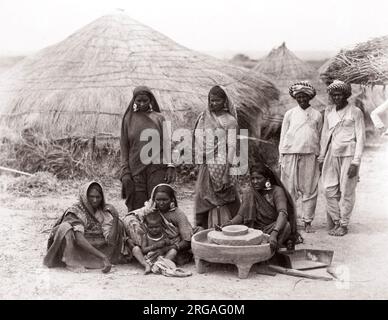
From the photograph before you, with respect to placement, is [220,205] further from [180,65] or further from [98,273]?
[180,65]

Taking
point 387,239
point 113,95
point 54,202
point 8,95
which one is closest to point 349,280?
point 387,239

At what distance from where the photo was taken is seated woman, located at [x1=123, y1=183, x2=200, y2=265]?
5133mm

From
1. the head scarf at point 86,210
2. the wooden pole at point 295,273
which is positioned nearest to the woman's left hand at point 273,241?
the wooden pole at point 295,273

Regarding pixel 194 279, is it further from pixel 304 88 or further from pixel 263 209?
pixel 304 88

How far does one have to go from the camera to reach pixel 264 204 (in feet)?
17.2

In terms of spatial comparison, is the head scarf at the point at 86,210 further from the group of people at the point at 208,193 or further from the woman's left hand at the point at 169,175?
the woman's left hand at the point at 169,175

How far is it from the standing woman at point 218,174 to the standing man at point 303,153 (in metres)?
0.88

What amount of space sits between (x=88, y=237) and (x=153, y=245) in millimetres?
573

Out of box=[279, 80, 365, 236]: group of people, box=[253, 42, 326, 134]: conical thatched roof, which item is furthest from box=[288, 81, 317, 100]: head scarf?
Answer: box=[253, 42, 326, 134]: conical thatched roof

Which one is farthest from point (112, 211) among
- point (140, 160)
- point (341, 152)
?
point (341, 152)

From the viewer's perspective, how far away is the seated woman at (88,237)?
497 centimetres

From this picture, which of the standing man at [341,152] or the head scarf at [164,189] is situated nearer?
the head scarf at [164,189]

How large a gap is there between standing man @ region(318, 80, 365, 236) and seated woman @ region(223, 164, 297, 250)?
1.09 m
